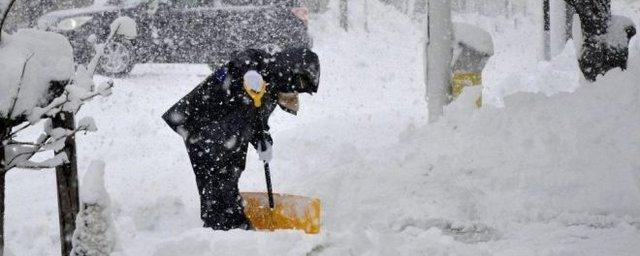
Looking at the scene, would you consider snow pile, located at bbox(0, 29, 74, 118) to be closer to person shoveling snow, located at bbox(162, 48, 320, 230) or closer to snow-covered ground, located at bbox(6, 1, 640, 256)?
snow-covered ground, located at bbox(6, 1, 640, 256)

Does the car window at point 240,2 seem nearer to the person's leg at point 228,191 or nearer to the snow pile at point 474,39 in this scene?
the snow pile at point 474,39

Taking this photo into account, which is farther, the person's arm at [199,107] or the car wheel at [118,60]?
the car wheel at [118,60]

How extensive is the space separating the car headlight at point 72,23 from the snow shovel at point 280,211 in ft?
22.2

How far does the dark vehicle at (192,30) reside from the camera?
10.5 metres

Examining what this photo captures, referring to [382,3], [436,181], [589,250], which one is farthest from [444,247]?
[382,3]

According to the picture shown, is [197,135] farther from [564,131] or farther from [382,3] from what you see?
[382,3]

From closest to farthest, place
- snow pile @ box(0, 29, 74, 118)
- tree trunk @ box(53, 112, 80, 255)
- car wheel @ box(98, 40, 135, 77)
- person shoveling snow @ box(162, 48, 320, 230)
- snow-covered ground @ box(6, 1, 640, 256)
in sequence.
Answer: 1. snow pile @ box(0, 29, 74, 118)
2. tree trunk @ box(53, 112, 80, 255)
3. snow-covered ground @ box(6, 1, 640, 256)
4. person shoveling snow @ box(162, 48, 320, 230)
5. car wheel @ box(98, 40, 135, 77)

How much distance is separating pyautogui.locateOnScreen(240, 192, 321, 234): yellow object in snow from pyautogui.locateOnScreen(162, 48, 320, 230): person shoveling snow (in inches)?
9.2

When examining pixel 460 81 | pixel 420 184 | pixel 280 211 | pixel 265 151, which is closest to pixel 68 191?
pixel 265 151


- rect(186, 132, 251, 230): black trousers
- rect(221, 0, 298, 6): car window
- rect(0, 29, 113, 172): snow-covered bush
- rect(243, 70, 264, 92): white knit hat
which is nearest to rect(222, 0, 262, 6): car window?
rect(221, 0, 298, 6): car window

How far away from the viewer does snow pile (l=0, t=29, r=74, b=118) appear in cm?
249

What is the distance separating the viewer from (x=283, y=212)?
15.1 ft

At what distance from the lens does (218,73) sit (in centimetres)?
423

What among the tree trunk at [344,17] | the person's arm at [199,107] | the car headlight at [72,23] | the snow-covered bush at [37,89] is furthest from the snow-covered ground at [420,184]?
the tree trunk at [344,17]
